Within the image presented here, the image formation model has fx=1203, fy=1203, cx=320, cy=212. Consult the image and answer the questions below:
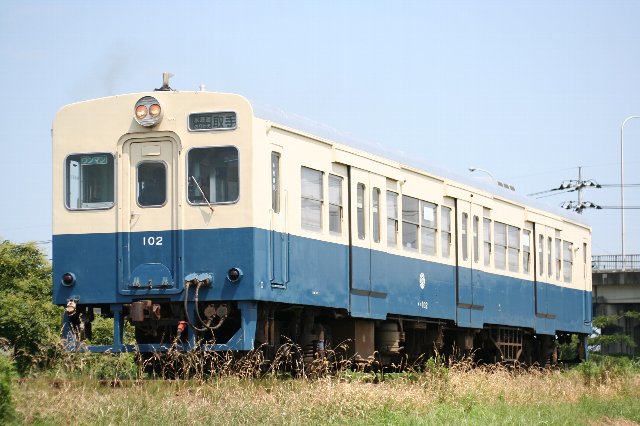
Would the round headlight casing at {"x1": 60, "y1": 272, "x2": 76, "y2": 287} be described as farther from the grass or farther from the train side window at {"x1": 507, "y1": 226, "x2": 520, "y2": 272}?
the train side window at {"x1": 507, "y1": 226, "x2": 520, "y2": 272}

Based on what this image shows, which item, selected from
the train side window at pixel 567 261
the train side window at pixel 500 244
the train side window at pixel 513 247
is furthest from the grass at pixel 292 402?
the train side window at pixel 567 261

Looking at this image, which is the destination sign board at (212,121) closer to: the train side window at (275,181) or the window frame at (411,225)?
the train side window at (275,181)

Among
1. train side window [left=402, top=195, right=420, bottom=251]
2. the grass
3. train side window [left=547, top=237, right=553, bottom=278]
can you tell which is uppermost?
train side window [left=402, top=195, right=420, bottom=251]

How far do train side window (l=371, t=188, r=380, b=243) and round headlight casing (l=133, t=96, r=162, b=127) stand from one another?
3.96 metres

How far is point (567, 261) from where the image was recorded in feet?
88.3

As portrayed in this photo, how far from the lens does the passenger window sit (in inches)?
573

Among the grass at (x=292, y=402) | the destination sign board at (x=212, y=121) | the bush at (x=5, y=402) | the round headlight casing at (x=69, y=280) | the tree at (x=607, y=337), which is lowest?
the tree at (x=607, y=337)

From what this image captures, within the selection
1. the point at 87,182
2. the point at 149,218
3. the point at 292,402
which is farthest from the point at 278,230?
the point at 292,402

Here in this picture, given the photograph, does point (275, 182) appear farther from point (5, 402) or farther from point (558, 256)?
point (558, 256)

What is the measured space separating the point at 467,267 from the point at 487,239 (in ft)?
4.50

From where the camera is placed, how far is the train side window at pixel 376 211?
56.6 ft

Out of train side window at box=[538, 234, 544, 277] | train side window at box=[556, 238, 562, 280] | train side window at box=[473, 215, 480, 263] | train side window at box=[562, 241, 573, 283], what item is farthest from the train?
train side window at box=[562, 241, 573, 283]

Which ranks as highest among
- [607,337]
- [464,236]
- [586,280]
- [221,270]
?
[464,236]

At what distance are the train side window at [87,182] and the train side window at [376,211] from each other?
4.20 meters
